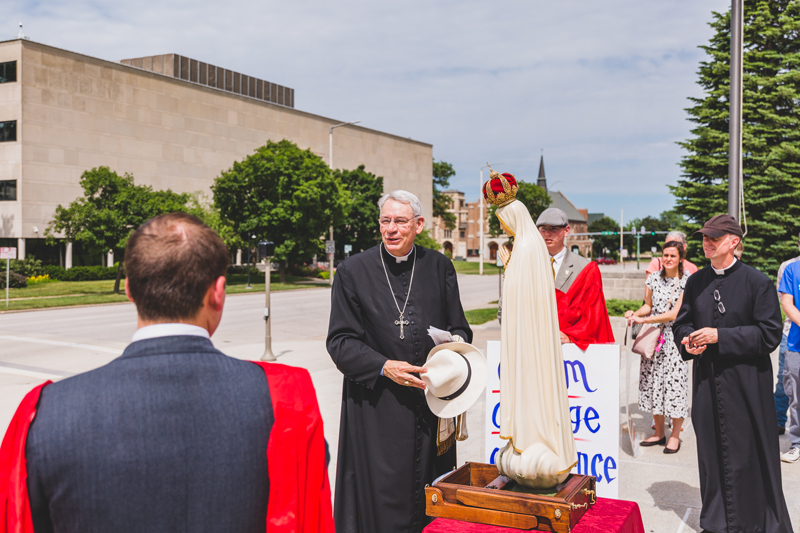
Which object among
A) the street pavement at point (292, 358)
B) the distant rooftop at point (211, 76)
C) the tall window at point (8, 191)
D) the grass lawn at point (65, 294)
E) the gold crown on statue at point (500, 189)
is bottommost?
the street pavement at point (292, 358)

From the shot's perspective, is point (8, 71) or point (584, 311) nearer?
point (584, 311)

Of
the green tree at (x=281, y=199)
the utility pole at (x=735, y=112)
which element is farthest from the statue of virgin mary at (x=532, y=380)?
the green tree at (x=281, y=199)

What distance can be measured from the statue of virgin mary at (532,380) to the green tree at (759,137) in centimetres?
2418

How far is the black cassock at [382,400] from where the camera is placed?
3.23 metres

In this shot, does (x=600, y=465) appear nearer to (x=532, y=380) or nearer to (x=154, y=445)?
(x=532, y=380)

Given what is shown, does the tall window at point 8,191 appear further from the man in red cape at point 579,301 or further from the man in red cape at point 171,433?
the man in red cape at point 171,433

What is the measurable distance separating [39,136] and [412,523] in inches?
1742

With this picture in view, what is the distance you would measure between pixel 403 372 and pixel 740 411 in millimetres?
2455

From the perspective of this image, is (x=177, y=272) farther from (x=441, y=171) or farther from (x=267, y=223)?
(x=441, y=171)

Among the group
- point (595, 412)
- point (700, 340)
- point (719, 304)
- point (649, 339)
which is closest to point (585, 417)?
point (595, 412)

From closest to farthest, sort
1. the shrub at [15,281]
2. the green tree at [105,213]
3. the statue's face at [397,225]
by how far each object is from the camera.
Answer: the statue's face at [397,225] < the green tree at [105,213] < the shrub at [15,281]

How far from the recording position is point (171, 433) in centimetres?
140

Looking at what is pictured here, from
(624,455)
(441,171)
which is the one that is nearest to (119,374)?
(624,455)

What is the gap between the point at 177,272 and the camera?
4.78 feet
